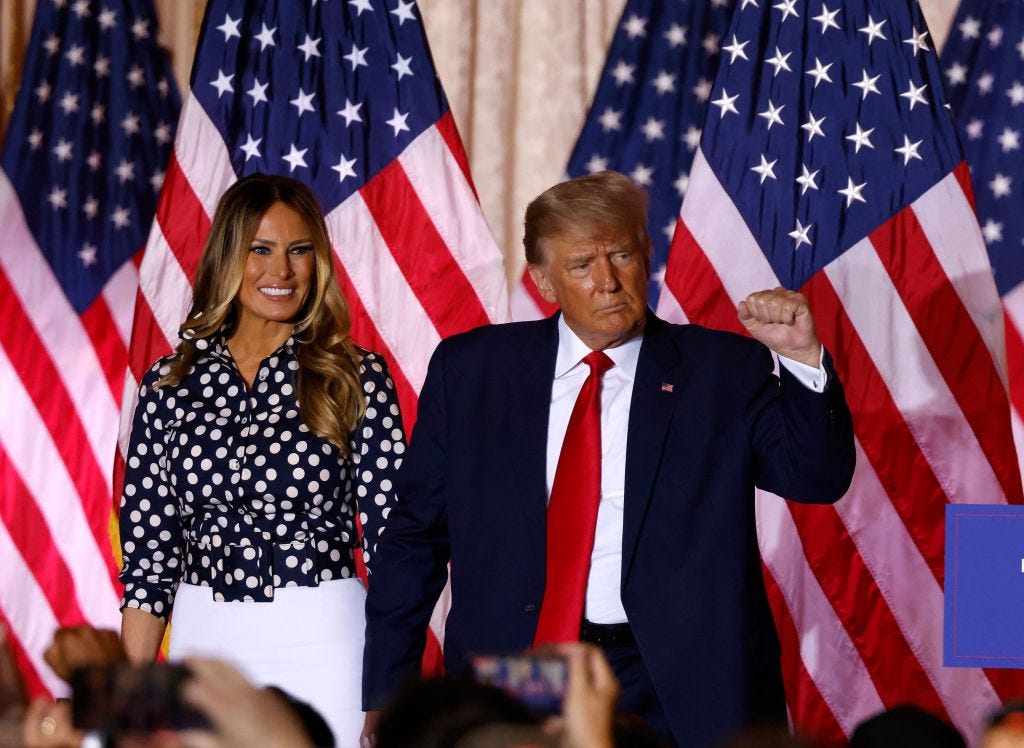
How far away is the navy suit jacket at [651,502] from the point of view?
8.73 feet

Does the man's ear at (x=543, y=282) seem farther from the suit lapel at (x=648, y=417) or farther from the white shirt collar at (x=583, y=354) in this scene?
the suit lapel at (x=648, y=417)

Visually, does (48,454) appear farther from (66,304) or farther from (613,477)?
(613,477)

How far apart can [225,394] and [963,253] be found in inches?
83.1

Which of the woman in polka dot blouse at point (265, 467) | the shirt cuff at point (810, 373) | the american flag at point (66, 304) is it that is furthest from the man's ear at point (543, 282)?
the american flag at point (66, 304)

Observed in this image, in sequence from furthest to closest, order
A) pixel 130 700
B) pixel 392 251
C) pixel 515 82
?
pixel 515 82, pixel 392 251, pixel 130 700

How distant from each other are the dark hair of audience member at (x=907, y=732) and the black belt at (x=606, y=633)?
1.04 m

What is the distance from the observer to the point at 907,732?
161 centimetres

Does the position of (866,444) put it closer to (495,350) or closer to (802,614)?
(802,614)

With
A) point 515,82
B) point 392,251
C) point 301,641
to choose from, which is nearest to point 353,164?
point 392,251

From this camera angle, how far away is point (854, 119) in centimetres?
425

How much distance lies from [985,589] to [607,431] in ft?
2.33

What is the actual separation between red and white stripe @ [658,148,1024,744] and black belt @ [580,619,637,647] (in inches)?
65.2

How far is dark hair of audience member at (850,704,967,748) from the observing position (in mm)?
1590

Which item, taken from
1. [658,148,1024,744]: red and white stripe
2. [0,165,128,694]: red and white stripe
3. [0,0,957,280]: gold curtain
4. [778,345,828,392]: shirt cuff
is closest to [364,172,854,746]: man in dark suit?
[778,345,828,392]: shirt cuff
